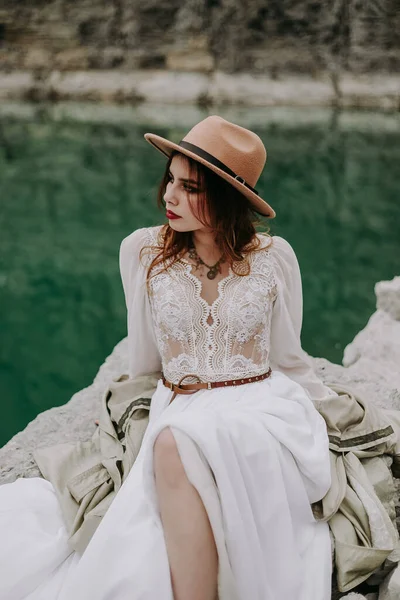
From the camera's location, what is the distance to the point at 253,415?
1997 mm

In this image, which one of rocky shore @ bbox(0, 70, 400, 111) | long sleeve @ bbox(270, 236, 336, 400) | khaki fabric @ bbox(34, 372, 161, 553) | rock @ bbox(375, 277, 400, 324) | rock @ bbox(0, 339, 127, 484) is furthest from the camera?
rocky shore @ bbox(0, 70, 400, 111)

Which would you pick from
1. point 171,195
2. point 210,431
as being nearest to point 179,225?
point 171,195

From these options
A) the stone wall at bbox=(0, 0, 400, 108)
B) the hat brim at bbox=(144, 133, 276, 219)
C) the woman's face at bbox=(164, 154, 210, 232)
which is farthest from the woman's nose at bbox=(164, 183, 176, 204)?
the stone wall at bbox=(0, 0, 400, 108)

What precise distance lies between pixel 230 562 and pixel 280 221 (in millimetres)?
8395

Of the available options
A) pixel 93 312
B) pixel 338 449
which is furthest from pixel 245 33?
pixel 338 449

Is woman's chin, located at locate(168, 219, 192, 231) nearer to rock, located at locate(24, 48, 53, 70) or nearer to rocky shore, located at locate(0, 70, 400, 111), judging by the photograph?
rocky shore, located at locate(0, 70, 400, 111)

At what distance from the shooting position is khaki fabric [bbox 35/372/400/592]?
207 centimetres

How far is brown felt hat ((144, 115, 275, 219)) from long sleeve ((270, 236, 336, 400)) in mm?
316

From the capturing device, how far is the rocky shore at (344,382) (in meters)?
2.59

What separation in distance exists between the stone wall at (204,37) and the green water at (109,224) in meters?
5.53

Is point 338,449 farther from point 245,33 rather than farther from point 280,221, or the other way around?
point 245,33

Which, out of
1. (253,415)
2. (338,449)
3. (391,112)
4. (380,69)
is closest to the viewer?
(253,415)

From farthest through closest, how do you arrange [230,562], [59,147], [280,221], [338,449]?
[59,147] → [280,221] → [338,449] → [230,562]

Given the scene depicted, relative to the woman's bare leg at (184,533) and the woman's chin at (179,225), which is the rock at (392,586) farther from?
the woman's chin at (179,225)
